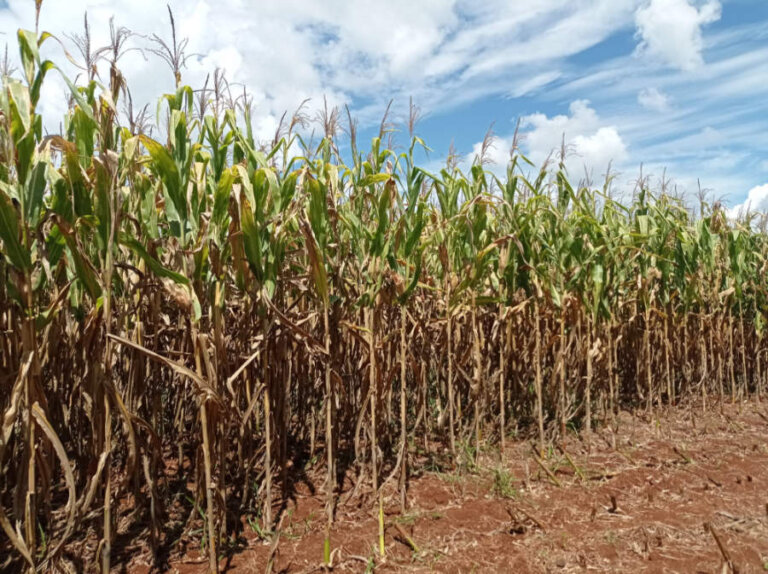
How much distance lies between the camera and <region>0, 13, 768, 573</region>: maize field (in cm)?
202

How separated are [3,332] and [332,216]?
5.10 ft

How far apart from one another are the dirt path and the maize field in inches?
8.2

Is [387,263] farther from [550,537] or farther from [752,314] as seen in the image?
[752,314]

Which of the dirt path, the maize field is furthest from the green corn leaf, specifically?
the dirt path

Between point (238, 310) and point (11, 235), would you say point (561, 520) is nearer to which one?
point (238, 310)

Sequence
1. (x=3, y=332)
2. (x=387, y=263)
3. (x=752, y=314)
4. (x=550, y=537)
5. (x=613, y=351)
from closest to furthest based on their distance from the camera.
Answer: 1. (x=3, y=332)
2. (x=550, y=537)
3. (x=387, y=263)
4. (x=613, y=351)
5. (x=752, y=314)

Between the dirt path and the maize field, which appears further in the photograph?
the dirt path

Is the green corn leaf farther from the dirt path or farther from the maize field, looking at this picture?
the dirt path

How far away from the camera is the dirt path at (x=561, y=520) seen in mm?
2678

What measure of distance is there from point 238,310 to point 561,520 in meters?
2.31

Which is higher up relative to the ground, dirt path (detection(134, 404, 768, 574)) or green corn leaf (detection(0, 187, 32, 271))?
green corn leaf (detection(0, 187, 32, 271))

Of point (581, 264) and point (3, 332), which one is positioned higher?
point (581, 264)

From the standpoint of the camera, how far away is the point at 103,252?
2188 mm

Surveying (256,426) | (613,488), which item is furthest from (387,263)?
(613,488)
